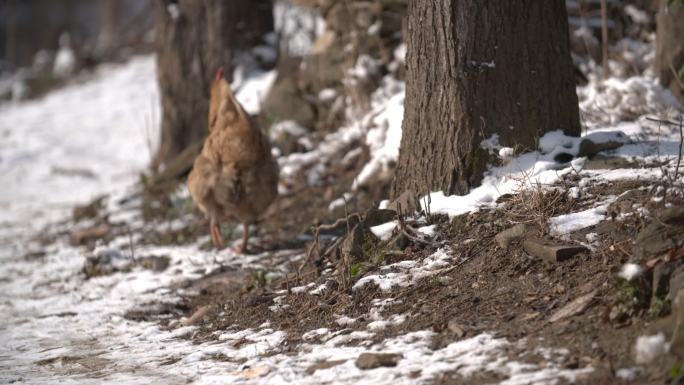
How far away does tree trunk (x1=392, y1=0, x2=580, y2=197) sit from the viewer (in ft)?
15.2

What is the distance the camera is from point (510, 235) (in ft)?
13.6

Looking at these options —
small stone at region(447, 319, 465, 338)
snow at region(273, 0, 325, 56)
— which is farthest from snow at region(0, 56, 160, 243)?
small stone at region(447, 319, 465, 338)

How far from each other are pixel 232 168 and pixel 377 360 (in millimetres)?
3226

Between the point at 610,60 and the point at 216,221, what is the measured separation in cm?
424

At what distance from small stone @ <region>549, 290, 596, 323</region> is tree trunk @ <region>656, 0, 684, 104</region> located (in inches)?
127

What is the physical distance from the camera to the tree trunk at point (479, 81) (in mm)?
4629

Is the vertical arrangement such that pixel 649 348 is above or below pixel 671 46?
below

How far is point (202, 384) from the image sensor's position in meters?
3.46

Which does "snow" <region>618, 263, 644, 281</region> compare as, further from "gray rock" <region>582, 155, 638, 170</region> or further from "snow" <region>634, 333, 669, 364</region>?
"gray rock" <region>582, 155, 638, 170</region>

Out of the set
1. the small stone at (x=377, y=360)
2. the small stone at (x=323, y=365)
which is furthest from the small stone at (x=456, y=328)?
the small stone at (x=323, y=365)

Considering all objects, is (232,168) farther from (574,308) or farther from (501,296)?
(574,308)

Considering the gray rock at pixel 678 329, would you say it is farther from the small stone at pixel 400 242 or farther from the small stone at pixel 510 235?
the small stone at pixel 400 242

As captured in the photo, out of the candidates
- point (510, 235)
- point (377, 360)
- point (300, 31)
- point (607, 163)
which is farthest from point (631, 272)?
point (300, 31)

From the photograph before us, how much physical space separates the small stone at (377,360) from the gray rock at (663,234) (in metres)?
1.20
